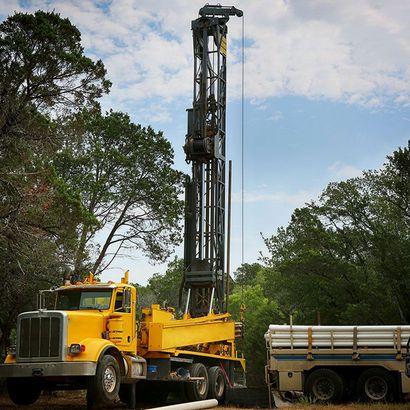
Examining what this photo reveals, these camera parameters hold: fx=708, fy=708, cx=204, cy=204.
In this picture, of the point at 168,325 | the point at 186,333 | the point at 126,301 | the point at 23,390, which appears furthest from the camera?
the point at 186,333

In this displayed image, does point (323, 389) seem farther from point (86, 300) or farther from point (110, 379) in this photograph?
point (86, 300)

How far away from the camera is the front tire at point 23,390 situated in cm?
1694

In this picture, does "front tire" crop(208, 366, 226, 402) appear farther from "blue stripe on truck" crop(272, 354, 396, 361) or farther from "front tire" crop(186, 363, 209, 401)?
"blue stripe on truck" crop(272, 354, 396, 361)

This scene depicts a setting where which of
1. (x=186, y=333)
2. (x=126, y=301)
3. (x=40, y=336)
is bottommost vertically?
(x=40, y=336)

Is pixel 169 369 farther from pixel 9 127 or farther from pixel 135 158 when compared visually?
pixel 135 158

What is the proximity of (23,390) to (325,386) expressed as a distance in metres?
8.14

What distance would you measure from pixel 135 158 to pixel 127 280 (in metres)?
13.0

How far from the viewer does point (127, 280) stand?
18266 millimetres

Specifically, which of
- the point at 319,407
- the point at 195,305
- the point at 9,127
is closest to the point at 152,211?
the point at 195,305

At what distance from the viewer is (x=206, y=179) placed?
25453 mm

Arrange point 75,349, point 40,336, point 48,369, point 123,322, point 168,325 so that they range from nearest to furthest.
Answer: point 48,369 → point 75,349 → point 40,336 → point 123,322 → point 168,325

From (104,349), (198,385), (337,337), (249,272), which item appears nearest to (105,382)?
(104,349)

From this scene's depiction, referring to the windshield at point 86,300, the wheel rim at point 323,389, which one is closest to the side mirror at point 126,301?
the windshield at point 86,300

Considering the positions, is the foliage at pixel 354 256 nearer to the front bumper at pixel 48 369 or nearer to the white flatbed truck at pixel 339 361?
the white flatbed truck at pixel 339 361
